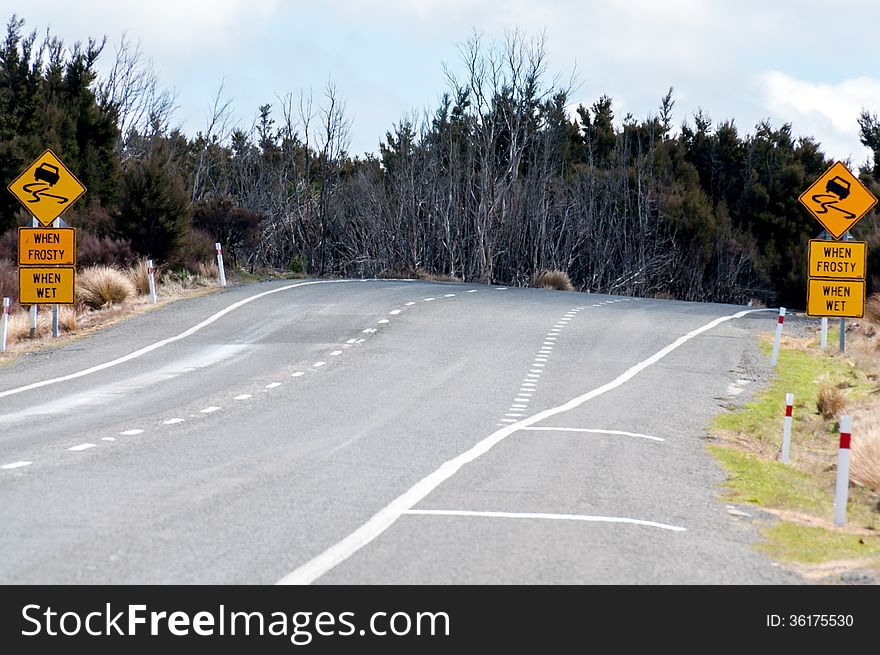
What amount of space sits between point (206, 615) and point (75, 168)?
36.3m

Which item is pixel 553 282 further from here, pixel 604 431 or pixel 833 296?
pixel 604 431

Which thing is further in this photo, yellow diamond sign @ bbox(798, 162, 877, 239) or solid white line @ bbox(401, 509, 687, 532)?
yellow diamond sign @ bbox(798, 162, 877, 239)

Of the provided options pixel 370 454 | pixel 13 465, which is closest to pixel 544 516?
pixel 370 454

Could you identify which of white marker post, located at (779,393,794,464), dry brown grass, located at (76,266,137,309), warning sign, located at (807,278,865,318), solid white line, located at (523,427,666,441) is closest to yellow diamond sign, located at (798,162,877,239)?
warning sign, located at (807,278,865,318)

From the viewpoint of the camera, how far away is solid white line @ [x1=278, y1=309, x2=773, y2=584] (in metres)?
6.82

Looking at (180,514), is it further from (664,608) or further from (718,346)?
(718,346)

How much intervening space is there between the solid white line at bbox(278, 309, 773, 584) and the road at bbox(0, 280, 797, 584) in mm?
28

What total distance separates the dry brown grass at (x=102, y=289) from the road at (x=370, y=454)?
2.78 m

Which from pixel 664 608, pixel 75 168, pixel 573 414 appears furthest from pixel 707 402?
pixel 75 168

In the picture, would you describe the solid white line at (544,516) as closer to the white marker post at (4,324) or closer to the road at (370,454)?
the road at (370,454)

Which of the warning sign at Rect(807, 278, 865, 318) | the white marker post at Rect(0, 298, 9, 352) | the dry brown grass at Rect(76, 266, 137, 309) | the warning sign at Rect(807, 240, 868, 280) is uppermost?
the warning sign at Rect(807, 240, 868, 280)

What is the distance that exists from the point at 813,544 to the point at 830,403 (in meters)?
9.22

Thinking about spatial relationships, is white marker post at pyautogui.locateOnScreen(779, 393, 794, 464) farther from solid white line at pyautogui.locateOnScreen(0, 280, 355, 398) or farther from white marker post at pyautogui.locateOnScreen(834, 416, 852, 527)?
solid white line at pyautogui.locateOnScreen(0, 280, 355, 398)

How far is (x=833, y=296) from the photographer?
2133 centimetres
